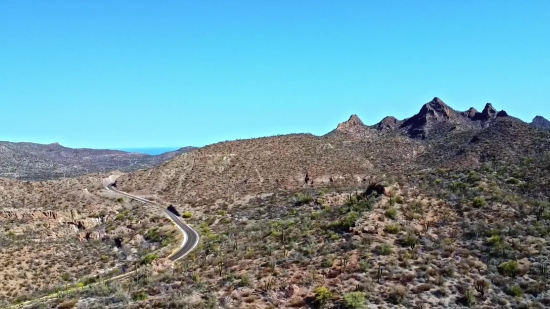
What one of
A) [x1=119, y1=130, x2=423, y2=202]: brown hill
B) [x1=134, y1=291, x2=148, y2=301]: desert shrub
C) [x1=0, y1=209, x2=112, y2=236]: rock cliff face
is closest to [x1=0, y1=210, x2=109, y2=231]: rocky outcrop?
[x1=0, y1=209, x2=112, y2=236]: rock cliff face

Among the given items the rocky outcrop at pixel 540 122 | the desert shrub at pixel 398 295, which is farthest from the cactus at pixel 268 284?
the rocky outcrop at pixel 540 122

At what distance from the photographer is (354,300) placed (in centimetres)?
2036

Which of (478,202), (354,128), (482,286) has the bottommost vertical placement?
(482,286)

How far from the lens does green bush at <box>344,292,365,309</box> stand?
20.1 metres

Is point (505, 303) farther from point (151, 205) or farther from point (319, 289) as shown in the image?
point (151, 205)

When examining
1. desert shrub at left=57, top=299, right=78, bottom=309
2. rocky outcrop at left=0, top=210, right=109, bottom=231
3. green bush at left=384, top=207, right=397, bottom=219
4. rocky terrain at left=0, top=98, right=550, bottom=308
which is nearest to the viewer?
rocky terrain at left=0, top=98, right=550, bottom=308

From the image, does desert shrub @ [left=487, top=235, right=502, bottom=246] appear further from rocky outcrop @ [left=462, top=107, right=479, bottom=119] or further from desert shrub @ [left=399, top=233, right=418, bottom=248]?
rocky outcrop @ [left=462, top=107, right=479, bottom=119]

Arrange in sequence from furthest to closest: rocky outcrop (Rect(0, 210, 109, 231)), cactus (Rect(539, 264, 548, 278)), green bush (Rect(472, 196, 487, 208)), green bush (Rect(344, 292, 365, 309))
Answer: rocky outcrop (Rect(0, 210, 109, 231))
green bush (Rect(472, 196, 487, 208))
cactus (Rect(539, 264, 548, 278))
green bush (Rect(344, 292, 365, 309))

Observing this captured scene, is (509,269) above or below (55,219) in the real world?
below

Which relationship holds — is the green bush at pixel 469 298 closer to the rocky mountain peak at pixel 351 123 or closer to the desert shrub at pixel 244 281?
the desert shrub at pixel 244 281

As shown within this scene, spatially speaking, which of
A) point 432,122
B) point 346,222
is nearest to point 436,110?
point 432,122

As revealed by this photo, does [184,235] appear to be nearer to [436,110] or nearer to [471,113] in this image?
[436,110]

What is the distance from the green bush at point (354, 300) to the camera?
65.8 feet

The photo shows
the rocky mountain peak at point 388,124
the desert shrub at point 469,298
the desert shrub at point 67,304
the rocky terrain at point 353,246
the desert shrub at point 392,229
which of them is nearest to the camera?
the desert shrub at point 469,298
